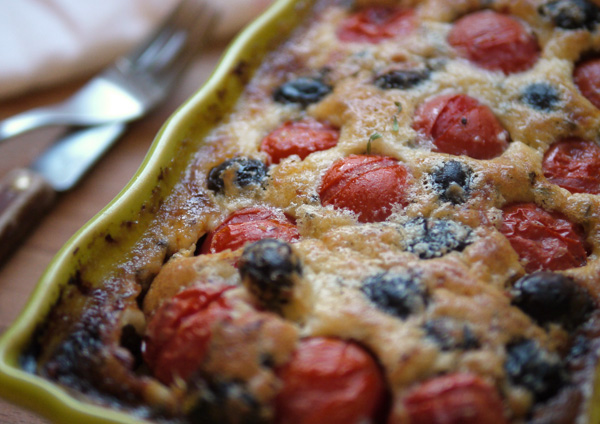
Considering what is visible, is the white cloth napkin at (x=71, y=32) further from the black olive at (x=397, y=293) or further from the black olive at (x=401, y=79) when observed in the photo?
the black olive at (x=397, y=293)

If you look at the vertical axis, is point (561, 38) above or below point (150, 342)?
below

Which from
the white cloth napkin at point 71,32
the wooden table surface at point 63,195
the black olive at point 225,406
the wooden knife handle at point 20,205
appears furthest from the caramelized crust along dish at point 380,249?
the white cloth napkin at point 71,32

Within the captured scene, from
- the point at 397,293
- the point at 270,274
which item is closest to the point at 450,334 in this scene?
the point at 397,293

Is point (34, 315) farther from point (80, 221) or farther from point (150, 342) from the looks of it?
point (80, 221)

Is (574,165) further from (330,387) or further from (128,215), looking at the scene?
(128,215)

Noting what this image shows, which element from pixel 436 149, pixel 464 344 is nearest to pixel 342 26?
pixel 436 149
